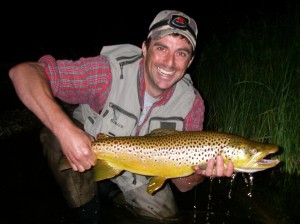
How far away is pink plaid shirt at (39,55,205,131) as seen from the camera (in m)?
2.89

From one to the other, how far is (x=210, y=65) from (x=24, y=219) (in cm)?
433

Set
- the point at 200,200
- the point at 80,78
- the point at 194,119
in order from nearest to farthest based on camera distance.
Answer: the point at 80,78
the point at 194,119
the point at 200,200

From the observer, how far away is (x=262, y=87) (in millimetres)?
4754

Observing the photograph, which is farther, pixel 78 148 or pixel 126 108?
pixel 126 108

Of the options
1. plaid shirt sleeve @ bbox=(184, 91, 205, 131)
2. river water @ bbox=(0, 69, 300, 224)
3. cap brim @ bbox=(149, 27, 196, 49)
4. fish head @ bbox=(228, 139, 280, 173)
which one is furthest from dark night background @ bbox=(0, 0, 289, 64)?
fish head @ bbox=(228, 139, 280, 173)

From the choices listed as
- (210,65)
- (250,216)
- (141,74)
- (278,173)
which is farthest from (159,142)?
(210,65)

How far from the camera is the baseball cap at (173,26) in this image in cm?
303

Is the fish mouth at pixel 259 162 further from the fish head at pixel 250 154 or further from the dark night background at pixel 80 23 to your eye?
the dark night background at pixel 80 23

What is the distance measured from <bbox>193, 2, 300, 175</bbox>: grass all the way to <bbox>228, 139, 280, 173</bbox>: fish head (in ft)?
5.75

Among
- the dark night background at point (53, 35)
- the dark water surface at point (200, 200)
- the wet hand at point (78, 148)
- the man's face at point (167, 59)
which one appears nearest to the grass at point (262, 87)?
the dark water surface at point (200, 200)

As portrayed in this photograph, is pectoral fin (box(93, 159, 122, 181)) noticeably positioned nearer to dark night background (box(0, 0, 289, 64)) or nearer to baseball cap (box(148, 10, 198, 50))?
baseball cap (box(148, 10, 198, 50))

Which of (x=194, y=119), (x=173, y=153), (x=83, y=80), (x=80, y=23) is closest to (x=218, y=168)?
(x=173, y=153)

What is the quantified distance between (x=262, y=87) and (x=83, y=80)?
109 inches

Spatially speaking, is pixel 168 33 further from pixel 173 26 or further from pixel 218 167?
pixel 218 167
